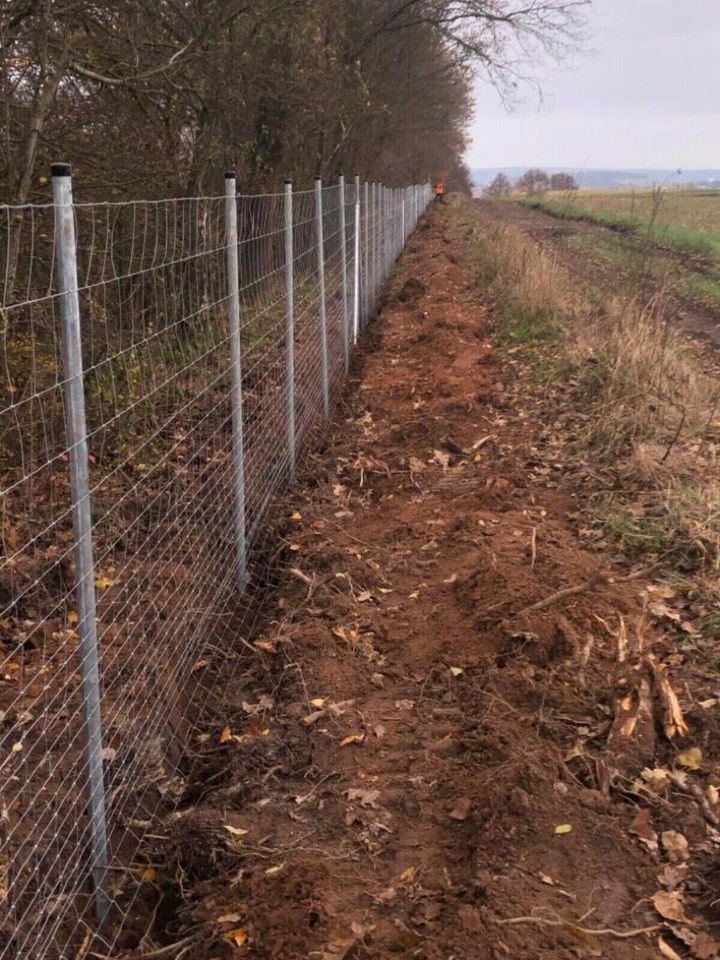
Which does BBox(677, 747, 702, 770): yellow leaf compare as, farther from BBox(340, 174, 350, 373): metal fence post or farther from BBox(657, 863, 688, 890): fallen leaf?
BBox(340, 174, 350, 373): metal fence post

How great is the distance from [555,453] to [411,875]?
14.3ft

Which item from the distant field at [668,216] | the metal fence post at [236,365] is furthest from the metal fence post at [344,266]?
the metal fence post at [236,365]

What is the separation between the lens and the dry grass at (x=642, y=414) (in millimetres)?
5070

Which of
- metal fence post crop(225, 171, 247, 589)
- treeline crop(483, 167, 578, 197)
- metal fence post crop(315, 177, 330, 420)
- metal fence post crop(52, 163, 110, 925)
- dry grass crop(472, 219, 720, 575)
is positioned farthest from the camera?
treeline crop(483, 167, 578, 197)

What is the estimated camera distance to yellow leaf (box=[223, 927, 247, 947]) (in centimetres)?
274

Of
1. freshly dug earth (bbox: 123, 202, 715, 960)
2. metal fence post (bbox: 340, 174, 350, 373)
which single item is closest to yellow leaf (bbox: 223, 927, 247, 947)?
freshly dug earth (bbox: 123, 202, 715, 960)

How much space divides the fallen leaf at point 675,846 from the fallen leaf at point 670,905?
0.16 meters

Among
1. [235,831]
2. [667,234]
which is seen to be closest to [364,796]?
[235,831]

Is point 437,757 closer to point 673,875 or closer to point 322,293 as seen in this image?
point 673,875

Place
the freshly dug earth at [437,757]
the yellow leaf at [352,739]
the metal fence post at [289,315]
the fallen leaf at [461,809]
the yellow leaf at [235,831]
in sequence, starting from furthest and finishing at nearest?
the metal fence post at [289,315], the yellow leaf at [352,739], the yellow leaf at [235,831], the fallen leaf at [461,809], the freshly dug earth at [437,757]

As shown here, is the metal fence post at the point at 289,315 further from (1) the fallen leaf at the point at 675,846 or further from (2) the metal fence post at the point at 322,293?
(1) the fallen leaf at the point at 675,846

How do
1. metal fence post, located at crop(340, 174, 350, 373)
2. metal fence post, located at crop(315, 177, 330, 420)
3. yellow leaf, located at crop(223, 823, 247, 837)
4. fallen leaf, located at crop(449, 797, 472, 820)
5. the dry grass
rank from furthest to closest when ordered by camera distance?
metal fence post, located at crop(340, 174, 350, 373) → metal fence post, located at crop(315, 177, 330, 420) → the dry grass → yellow leaf, located at crop(223, 823, 247, 837) → fallen leaf, located at crop(449, 797, 472, 820)

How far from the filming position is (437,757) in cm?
355

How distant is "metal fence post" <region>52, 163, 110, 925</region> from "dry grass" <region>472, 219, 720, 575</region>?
3.26m
